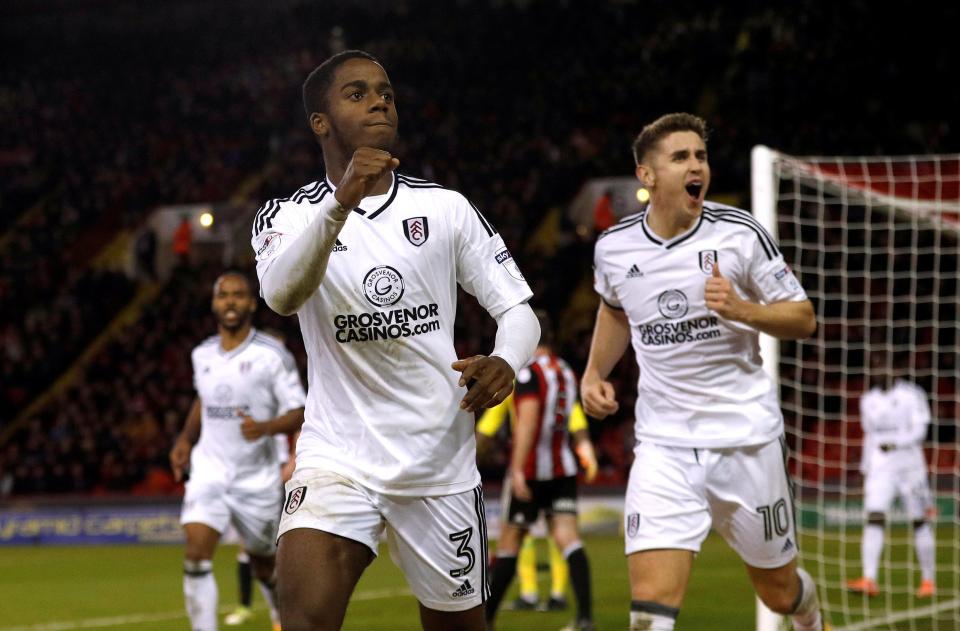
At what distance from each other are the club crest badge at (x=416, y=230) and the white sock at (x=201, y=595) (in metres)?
4.33

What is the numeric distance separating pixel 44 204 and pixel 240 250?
649 centimetres

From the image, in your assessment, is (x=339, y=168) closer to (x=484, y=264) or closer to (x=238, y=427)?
→ (x=484, y=264)

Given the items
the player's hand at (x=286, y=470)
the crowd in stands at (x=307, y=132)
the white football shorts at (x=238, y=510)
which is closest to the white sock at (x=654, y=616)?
the white football shorts at (x=238, y=510)

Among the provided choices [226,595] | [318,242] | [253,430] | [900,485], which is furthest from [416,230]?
[900,485]

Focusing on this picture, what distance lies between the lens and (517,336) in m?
3.99

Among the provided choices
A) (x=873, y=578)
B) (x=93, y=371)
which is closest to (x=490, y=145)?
(x=93, y=371)

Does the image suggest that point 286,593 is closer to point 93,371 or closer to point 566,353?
point 566,353

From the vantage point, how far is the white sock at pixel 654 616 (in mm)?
5094

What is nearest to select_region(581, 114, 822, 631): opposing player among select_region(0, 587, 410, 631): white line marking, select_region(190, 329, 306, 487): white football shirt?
select_region(190, 329, 306, 487): white football shirt

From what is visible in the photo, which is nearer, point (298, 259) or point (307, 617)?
point (298, 259)

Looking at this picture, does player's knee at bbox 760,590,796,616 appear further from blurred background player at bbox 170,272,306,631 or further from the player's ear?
blurred background player at bbox 170,272,306,631

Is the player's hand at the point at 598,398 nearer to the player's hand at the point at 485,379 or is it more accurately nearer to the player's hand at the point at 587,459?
the player's hand at the point at 485,379

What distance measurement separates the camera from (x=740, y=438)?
217 inches

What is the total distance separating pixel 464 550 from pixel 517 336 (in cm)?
A: 71
